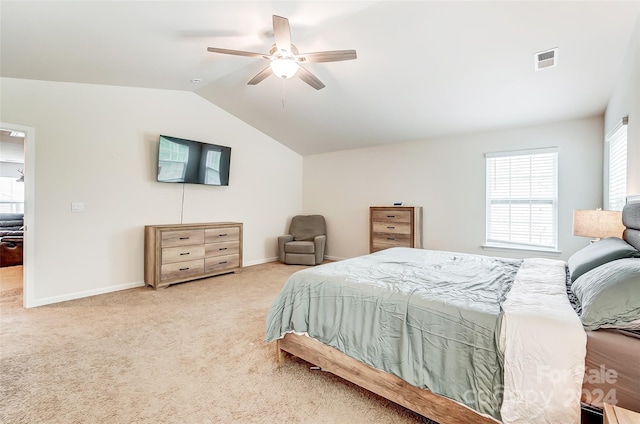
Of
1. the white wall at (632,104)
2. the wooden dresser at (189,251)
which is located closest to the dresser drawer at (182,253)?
the wooden dresser at (189,251)

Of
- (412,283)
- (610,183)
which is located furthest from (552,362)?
(610,183)

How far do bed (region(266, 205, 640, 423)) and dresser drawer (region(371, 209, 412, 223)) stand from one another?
244cm

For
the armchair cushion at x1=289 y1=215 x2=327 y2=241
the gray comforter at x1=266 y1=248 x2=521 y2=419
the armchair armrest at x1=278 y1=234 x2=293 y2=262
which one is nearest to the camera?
the gray comforter at x1=266 y1=248 x2=521 y2=419

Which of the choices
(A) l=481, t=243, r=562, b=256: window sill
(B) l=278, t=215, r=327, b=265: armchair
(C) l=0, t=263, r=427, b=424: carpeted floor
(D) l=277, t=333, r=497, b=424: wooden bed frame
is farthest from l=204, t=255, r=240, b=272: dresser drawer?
(A) l=481, t=243, r=562, b=256: window sill

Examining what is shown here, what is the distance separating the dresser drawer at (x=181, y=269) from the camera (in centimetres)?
393

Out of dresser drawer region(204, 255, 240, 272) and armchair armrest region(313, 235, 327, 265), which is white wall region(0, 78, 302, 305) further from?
armchair armrest region(313, 235, 327, 265)

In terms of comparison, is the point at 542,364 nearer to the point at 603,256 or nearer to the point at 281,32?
the point at 603,256

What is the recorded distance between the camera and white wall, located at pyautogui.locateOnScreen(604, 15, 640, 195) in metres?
2.11

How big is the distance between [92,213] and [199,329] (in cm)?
235

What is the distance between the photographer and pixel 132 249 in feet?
13.2

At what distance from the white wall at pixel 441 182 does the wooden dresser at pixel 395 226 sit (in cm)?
29

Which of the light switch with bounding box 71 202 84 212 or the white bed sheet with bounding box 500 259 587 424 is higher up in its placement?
the light switch with bounding box 71 202 84 212

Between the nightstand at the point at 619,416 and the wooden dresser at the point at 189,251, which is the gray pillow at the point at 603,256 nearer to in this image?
the nightstand at the point at 619,416

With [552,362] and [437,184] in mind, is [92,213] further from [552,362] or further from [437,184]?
[437,184]
